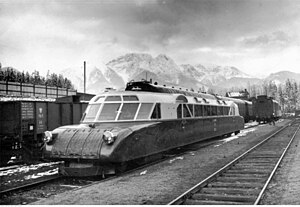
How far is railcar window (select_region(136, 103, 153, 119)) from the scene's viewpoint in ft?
34.8

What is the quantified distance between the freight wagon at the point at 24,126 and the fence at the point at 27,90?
53.9 ft

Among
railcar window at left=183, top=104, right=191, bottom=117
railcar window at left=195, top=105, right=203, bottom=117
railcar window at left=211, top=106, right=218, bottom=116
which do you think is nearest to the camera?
railcar window at left=183, top=104, right=191, bottom=117

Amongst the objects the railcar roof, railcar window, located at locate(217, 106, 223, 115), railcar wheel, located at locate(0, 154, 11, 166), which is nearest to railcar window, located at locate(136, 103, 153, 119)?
the railcar roof

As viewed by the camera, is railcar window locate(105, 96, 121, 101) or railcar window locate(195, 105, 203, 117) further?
railcar window locate(195, 105, 203, 117)

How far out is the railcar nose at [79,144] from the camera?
8711 millimetres

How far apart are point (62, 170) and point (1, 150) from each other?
5.36 metres

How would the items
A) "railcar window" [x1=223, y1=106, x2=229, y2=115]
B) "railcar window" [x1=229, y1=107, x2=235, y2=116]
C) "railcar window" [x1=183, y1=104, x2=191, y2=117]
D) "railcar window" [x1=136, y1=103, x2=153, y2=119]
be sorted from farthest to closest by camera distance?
"railcar window" [x1=229, y1=107, x2=235, y2=116], "railcar window" [x1=223, y1=106, x2=229, y2=115], "railcar window" [x1=183, y1=104, x2=191, y2=117], "railcar window" [x1=136, y1=103, x2=153, y2=119]

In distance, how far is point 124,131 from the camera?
29.7 ft

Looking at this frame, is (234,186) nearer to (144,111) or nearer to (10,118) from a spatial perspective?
(144,111)

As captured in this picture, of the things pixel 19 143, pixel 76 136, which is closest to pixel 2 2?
pixel 76 136

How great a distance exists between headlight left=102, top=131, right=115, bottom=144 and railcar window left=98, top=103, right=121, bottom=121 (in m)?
1.61

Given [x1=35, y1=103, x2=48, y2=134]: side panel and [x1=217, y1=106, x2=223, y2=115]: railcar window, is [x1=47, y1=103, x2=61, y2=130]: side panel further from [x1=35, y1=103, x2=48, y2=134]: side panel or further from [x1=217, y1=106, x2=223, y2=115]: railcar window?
[x1=217, y1=106, x2=223, y2=115]: railcar window

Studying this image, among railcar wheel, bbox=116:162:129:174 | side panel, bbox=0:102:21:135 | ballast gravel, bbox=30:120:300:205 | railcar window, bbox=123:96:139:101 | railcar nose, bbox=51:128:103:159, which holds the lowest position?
ballast gravel, bbox=30:120:300:205

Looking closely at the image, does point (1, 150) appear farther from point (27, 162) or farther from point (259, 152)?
point (259, 152)
